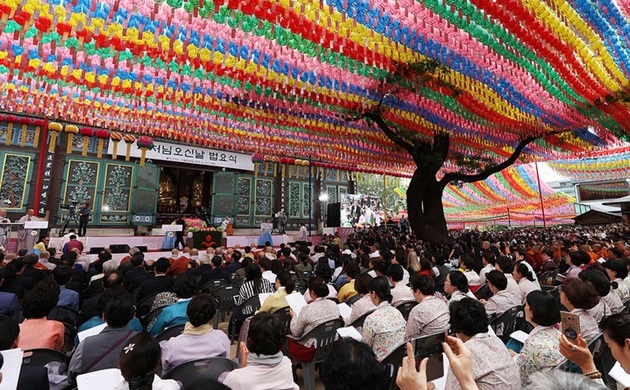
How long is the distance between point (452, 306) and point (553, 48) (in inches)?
259

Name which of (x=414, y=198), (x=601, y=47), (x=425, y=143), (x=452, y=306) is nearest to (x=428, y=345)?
(x=452, y=306)

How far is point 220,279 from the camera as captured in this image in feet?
16.1

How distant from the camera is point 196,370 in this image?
197cm

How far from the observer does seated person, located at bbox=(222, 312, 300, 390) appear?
1690 mm

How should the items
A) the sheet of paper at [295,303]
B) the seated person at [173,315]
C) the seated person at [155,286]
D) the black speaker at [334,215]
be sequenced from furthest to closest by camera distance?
the black speaker at [334,215] < the seated person at [155,286] < the sheet of paper at [295,303] < the seated person at [173,315]

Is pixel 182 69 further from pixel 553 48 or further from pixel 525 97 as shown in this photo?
pixel 525 97

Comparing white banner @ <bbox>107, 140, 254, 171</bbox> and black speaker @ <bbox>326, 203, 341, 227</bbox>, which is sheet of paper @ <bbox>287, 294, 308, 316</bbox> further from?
black speaker @ <bbox>326, 203, 341, 227</bbox>

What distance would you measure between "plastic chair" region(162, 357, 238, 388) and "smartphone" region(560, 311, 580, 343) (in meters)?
1.90

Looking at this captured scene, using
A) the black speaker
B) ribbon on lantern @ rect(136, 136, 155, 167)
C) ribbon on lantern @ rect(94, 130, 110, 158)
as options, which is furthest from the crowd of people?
the black speaker

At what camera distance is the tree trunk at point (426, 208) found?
434 inches

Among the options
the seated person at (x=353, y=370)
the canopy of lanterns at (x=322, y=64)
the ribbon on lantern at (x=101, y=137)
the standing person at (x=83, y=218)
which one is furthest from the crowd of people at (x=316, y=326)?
the ribbon on lantern at (x=101, y=137)

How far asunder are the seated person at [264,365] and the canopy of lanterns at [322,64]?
4.55m

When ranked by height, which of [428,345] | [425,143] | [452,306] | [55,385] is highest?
[425,143]

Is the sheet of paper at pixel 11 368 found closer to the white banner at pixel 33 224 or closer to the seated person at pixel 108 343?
the seated person at pixel 108 343
